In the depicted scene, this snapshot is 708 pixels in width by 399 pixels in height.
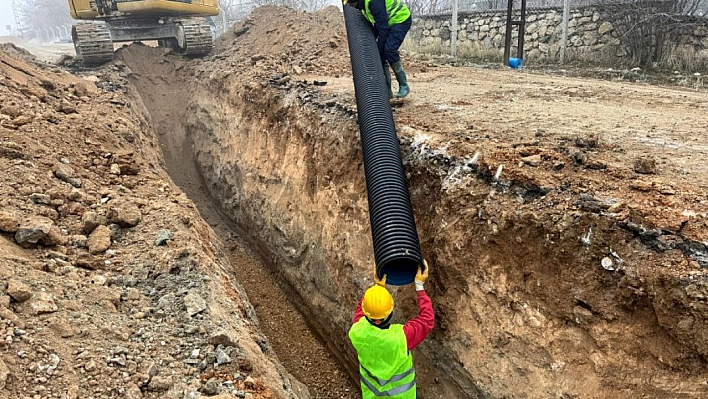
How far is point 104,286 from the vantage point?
3867 mm

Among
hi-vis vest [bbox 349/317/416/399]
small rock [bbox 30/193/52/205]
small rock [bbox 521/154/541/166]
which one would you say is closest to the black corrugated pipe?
hi-vis vest [bbox 349/317/416/399]

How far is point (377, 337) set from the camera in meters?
3.74

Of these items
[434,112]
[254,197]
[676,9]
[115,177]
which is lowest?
[254,197]

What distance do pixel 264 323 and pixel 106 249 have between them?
251 centimetres

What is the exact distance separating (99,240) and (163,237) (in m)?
0.54

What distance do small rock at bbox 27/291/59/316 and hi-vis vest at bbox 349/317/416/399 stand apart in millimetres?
2125

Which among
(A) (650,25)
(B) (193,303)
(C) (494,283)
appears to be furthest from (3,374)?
(A) (650,25)

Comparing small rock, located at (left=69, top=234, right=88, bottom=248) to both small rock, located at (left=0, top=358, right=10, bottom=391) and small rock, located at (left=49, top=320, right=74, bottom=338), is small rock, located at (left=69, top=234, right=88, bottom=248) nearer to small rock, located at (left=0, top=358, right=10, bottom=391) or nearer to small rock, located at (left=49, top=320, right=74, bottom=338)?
small rock, located at (left=49, top=320, right=74, bottom=338)

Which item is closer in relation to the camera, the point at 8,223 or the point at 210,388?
the point at 210,388

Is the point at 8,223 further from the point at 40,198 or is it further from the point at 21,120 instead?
the point at 21,120

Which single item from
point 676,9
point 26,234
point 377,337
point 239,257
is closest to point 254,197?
point 239,257

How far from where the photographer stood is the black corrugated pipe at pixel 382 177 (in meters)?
4.00

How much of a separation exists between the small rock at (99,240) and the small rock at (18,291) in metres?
1.02

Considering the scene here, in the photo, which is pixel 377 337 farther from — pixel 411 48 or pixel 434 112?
pixel 411 48
